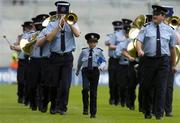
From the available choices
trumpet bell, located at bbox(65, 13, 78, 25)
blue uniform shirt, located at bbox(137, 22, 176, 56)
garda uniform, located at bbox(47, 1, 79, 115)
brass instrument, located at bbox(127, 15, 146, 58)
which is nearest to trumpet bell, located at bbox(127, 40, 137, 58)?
brass instrument, located at bbox(127, 15, 146, 58)

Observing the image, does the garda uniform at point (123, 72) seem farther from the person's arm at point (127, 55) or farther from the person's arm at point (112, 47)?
the person's arm at point (127, 55)

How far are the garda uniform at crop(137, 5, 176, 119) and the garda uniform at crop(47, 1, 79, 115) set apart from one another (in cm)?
188

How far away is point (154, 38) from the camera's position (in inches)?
712

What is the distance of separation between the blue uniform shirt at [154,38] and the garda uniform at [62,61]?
1.80 meters

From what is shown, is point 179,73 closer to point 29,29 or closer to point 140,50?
point 29,29

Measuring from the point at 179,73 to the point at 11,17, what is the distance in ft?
32.4

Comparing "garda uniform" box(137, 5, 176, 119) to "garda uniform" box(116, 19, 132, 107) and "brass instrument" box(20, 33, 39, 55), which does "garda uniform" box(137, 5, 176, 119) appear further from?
"garda uniform" box(116, 19, 132, 107)

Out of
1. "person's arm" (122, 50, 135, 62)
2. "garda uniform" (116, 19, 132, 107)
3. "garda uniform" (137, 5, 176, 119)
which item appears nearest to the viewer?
"garda uniform" (137, 5, 176, 119)

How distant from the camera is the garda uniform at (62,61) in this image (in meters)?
19.3

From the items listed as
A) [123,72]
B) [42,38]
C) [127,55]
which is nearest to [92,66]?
[42,38]

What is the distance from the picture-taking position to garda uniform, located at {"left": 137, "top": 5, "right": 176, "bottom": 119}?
709 inches

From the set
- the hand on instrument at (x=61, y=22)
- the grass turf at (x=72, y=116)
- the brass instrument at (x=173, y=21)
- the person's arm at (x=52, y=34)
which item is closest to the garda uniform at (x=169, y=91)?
the brass instrument at (x=173, y=21)

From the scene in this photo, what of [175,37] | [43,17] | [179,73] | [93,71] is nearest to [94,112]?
[93,71]

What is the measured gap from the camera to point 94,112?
61.3 feet
